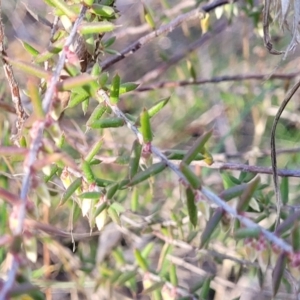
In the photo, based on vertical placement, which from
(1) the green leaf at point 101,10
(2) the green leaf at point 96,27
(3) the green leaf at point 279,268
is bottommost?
(3) the green leaf at point 279,268

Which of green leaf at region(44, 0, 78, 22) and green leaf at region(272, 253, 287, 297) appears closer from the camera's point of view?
green leaf at region(272, 253, 287, 297)

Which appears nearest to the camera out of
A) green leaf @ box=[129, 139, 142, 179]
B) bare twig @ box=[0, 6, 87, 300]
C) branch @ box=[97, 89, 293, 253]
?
bare twig @ box=[0, 6, 87, 300]

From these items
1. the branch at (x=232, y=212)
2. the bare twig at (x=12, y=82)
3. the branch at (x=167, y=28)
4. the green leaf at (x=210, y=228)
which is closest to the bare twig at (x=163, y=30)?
the branch at (x=167, y=28)

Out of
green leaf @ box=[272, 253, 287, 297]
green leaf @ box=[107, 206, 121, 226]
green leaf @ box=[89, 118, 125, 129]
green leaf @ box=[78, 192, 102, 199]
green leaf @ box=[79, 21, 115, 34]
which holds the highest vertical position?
green leaf @ box=[79, 21, 115, 34]

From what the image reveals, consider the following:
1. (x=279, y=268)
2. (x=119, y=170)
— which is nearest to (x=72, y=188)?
(x=279, y=268)

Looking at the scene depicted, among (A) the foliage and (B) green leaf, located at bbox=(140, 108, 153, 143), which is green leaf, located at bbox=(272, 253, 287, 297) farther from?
(B) green leaf, located at bbox=(140, 108, 153, 143)

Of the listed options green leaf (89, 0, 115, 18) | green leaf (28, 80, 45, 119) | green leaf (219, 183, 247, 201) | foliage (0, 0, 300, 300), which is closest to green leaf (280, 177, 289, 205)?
foliage (0, 0, 300, 300)

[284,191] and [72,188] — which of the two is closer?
[72,188]

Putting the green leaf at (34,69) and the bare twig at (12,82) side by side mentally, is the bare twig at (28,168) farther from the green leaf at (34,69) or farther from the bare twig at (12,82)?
the bare twig at (12,82)

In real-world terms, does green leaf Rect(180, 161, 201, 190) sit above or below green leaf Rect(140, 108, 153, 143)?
below

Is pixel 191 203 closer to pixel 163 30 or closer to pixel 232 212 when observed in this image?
pixel 232 212

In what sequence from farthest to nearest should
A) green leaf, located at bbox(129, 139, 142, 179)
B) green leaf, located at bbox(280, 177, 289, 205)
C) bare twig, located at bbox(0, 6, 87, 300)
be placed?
green leaf, located at bbox(280, 177, 289, 205)
green leaf, located at bbox(129, 139, 142, 179)
bare twig, located at bbox(0, 6, 87, 300)
